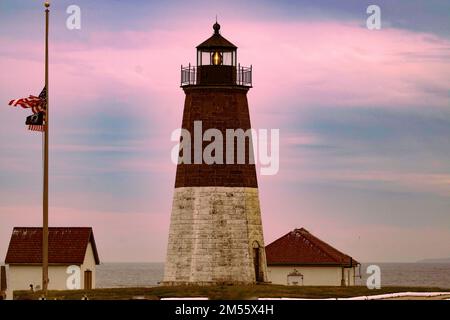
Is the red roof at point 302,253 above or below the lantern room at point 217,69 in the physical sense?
below

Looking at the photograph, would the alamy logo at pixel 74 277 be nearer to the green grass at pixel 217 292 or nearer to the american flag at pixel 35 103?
the green grass at pixel 217 292

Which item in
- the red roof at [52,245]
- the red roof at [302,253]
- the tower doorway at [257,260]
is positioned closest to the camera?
the tower doorway at [257,260]

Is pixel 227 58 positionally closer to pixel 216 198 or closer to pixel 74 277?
pixel 216 198

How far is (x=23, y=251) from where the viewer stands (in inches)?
3152

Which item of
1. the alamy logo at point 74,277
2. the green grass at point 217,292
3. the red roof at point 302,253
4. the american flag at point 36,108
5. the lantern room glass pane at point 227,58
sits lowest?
the green grass at point 217,292

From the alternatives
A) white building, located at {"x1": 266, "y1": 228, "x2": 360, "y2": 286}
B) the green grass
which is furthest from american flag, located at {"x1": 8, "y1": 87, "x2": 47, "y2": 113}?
white building, located at {"x1": 266, "y1": 228, "x2": 360, "y2": 286}

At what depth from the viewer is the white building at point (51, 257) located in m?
79.0

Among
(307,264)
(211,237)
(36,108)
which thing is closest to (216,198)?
(211,237)

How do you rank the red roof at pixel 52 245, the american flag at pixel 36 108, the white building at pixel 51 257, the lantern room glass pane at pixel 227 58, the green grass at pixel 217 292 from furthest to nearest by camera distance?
1. the red roof at pixel 52 245
2. the white building at pixel 51 257
3. the lantern room glass pane at pixel 227 58
4. the green grass at pixel 217 292
5. the american flag at pixel 36 108

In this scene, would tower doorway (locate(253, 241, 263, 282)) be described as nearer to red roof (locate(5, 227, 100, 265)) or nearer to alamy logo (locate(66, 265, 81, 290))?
alamy logo (locate(66, 265, 81, 290))

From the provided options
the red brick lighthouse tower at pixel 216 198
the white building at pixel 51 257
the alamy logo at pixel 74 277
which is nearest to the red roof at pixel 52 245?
the white building at pixel 51 257
